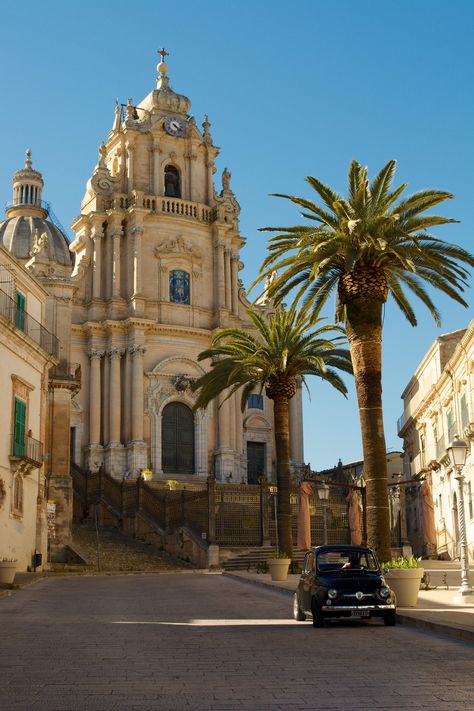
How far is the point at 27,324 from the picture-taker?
1390 inches

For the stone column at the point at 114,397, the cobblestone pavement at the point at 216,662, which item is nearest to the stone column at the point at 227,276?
the stone column at the point at 114,397

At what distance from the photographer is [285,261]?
2475 centimetres

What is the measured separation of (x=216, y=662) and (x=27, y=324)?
25.3 metres

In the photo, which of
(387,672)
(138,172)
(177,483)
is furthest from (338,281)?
(138,172)

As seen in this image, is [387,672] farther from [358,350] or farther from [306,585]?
[358,350]

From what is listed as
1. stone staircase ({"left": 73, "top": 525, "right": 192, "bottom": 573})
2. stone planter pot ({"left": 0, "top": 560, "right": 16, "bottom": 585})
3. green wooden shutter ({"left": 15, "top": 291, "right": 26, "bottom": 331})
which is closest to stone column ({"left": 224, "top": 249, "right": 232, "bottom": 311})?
stone staircase ({"left": 73, "top": 525, "right": 192, "bottom": 573})

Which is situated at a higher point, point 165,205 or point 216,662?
point 165,205

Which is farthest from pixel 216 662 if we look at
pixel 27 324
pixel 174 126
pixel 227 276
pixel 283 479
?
pixel 174 126

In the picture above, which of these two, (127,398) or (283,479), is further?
(127,398)

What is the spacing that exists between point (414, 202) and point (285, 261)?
11.7 ft

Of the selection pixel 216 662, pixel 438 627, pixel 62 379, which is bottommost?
pixel 216 662

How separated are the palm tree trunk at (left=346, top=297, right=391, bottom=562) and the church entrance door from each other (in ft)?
103

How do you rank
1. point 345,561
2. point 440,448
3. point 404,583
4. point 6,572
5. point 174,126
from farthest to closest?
point 174,126
point 440,448
point 6,572
point 404,583
point 345,561

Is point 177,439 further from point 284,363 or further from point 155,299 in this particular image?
point 284,363
